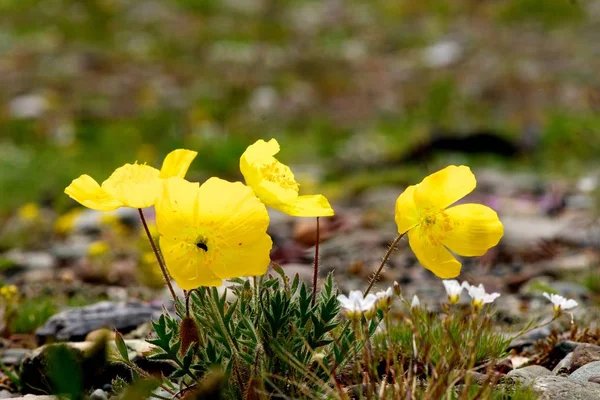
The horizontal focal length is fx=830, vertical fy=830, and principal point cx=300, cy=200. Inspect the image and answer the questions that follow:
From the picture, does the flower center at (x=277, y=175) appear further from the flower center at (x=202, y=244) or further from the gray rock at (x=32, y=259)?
the gray rock at (x=32, y=259)

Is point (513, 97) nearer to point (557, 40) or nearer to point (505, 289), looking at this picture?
point (557, 40)

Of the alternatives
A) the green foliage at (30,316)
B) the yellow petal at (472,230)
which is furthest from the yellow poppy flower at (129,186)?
the green foliage at (30,316)

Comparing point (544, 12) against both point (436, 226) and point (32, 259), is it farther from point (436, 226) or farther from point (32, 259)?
point (436, 226)

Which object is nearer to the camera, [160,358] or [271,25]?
[160,358]

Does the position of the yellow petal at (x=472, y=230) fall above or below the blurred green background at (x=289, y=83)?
below

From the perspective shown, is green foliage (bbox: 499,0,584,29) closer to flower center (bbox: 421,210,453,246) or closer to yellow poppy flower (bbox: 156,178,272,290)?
flower center (bbox: 421,210,453,246)

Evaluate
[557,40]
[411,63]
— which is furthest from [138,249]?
[557,40]

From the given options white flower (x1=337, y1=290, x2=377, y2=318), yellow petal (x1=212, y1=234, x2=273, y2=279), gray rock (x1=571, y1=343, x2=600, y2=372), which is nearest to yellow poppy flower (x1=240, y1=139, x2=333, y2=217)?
yellow petal (x1=212, y1=234, x2=273, y2=279)
